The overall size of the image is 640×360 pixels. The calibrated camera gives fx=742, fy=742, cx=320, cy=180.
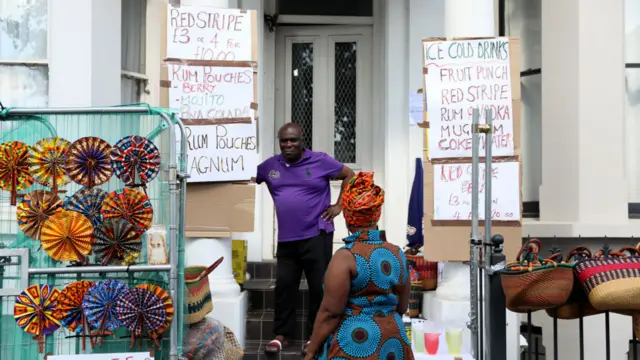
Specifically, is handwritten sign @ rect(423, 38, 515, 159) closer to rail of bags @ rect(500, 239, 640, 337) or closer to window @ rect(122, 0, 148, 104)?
rail of bags @ rect(500, 239, 640, 337)

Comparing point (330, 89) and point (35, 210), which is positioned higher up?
point (330, 89)

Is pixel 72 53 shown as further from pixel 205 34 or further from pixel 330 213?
pixel 330 213

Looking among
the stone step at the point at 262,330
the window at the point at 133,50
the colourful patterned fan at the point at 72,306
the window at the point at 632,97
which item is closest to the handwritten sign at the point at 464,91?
the stone step at the point at 262,330

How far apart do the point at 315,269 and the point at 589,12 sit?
401 cm


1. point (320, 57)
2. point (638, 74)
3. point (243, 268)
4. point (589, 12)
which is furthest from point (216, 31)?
point (638, 74)

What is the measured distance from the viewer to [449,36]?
6.39 meters

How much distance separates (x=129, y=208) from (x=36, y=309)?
2.39ft

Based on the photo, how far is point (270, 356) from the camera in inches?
237

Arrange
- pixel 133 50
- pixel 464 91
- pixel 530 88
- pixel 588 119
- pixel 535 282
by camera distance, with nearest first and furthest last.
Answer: pixel 535 282
pixel 464 91
pixel 588 119
pixel 133 50
pixel 530 88

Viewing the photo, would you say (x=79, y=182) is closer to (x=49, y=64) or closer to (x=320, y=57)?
(x=49, y=64)

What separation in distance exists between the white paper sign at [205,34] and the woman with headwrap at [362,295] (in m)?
2.37

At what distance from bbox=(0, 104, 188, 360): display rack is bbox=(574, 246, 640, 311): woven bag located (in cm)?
229

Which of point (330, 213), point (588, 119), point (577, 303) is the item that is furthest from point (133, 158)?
point (588, 119)

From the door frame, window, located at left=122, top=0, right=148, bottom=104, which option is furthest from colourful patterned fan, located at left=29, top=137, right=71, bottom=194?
the door frame
